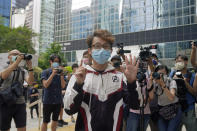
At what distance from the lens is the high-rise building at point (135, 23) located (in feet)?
119

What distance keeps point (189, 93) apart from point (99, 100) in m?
2.42

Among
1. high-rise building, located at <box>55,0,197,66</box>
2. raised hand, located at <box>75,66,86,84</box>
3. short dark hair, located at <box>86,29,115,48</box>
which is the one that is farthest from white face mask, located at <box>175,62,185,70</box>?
high-rise building, located at <box>55,0,197,66</box>

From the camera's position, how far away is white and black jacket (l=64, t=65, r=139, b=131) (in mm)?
2020

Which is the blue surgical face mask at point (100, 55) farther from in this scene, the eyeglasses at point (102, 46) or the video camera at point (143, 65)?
the video camera at point (143, 65)

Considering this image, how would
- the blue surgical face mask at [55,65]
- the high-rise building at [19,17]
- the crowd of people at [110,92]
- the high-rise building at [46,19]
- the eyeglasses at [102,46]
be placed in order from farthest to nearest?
the high-rise building at [19,17]
the high-rise building at [46,19]
the blue surgical face mask at [55,65]
the eyeglasses at [102,46]
the crowd of people at [110,92]

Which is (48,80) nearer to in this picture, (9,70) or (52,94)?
(52,94)

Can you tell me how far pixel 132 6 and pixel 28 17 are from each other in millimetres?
68616

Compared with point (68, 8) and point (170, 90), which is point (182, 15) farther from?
point (170, 90)

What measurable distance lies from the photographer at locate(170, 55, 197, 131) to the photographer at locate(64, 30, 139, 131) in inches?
76.8

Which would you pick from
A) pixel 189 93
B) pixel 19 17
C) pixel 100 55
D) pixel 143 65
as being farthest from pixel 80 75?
pixel 19 17

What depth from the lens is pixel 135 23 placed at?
41.3 meters

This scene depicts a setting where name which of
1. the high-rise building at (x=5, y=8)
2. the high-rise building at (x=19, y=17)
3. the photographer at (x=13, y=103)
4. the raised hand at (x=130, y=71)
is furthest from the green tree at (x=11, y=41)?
the high-rise building at (x=19, y=17)

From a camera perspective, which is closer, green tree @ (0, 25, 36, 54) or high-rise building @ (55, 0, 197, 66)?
green tree @ (0, 25, 36, 54)

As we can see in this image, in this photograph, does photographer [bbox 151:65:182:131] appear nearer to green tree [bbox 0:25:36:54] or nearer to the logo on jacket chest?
the logo on jacket chest
